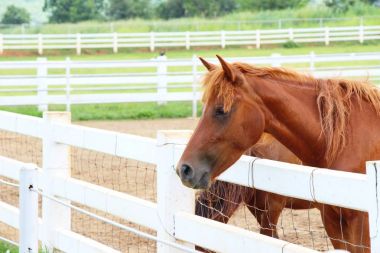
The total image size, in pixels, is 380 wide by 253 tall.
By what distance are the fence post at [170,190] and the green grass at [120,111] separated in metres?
13.5

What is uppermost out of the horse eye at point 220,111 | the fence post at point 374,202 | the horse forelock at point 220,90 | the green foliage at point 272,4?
the green foliage at point 272,4

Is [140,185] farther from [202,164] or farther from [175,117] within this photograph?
[175,117]

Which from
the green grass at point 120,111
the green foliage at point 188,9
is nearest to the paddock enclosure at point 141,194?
the green grass at point 120,111

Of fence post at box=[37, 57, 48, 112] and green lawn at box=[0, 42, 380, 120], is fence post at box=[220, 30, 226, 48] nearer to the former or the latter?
green lawn at box=[0, 42, 380, 120]

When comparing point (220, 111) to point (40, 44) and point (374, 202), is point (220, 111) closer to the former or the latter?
point (374, 202)

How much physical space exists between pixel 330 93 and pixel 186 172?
1.32m

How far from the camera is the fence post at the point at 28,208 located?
5234 mm

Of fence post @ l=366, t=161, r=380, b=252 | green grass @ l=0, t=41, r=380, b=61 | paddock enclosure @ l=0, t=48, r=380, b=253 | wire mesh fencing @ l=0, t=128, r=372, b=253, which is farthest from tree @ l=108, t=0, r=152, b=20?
fence post @ l=366, t=161, r=380, b=252

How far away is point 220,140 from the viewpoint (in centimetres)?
455

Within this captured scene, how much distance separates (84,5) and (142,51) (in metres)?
32.6

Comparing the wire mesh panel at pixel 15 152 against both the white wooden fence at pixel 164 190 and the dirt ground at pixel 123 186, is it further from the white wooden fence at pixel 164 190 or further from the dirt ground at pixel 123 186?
the white wooden fence at pixel 164 190

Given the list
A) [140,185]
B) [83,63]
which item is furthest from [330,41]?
[140,185]

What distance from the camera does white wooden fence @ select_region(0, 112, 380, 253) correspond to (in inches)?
143

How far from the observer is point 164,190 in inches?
191
